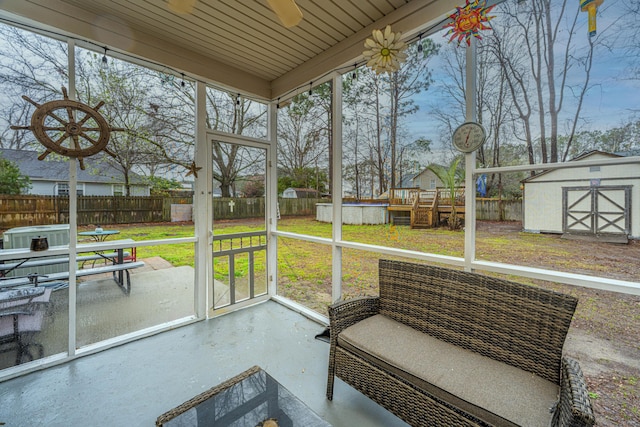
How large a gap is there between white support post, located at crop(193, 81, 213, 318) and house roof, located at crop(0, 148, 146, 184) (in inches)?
26.4

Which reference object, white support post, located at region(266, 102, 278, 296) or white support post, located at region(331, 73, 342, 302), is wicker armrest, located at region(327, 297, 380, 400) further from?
white support post, located at region(266, 102, 278, 296)

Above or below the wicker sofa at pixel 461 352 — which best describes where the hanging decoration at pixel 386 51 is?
above

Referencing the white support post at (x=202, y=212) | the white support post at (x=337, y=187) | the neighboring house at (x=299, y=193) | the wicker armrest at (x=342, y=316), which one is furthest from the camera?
the neighboring house at (x=299, y=193)

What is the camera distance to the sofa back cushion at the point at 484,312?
1.45m

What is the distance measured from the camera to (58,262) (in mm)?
2371

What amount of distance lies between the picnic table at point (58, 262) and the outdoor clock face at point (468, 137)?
10.5 ft

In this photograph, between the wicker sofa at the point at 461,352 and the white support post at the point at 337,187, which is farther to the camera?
the white support post at the point at 337,187

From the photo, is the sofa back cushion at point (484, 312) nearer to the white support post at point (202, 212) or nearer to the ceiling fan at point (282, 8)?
the ceiling fan at point (282, 8)

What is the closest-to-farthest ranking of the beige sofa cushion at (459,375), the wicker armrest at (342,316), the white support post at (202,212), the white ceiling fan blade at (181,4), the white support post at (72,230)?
the beige sofa cushion at (459,375)
the white ceiling fan blade at (181,4)
the wicker armrest at (342,316)
the white support post at (72,230)
the white support post at (202,212)

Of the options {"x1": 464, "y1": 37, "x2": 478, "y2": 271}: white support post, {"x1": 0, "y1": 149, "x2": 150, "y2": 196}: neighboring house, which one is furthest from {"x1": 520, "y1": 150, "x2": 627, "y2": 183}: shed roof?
{"x1": 0, "y1": 149, "x2": 150, "y2": 196}: neighboring house

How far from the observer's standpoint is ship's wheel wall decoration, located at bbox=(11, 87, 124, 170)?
2.22 metres

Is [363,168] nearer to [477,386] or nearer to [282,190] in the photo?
[282,190]

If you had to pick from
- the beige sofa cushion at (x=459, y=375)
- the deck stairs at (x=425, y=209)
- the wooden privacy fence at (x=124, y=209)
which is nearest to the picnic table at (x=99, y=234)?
the wooden privacy fence at (x=124, y=209)

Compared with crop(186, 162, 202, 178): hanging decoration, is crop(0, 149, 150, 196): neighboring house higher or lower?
lower
